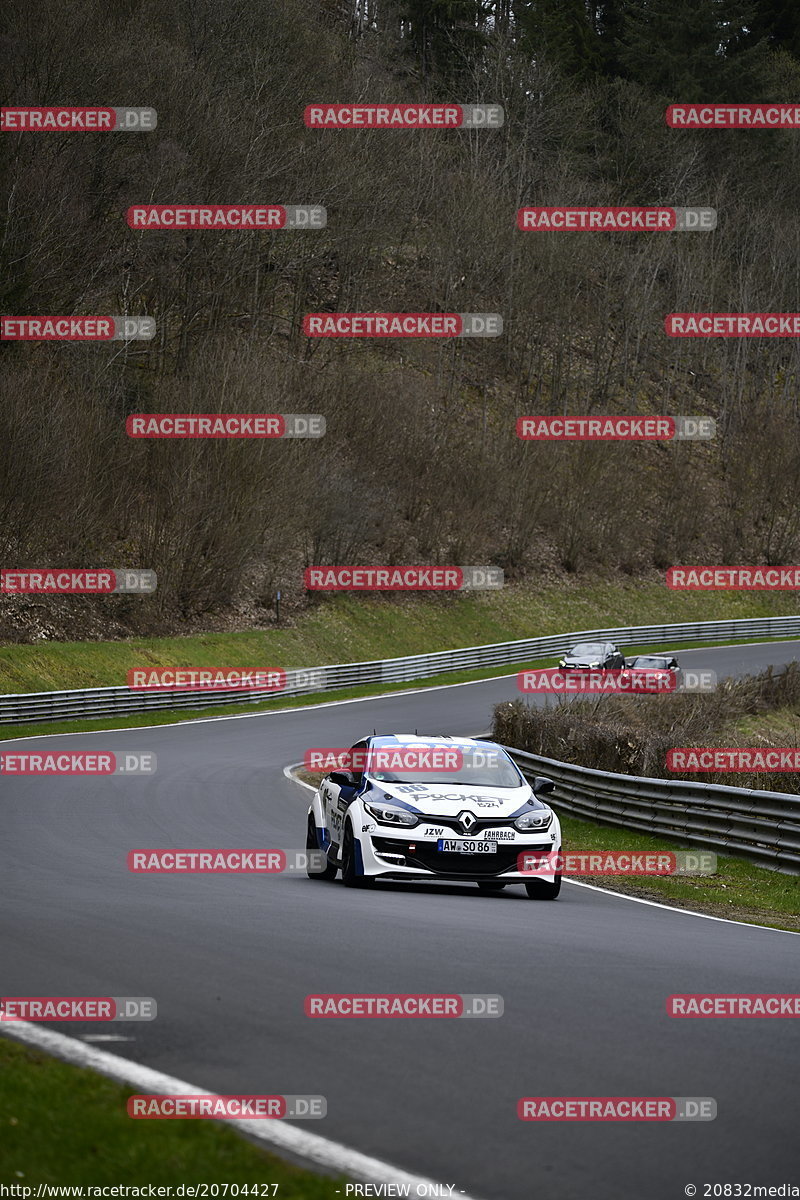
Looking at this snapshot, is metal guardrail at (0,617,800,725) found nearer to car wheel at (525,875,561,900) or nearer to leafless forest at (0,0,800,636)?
leafless forest at (0,0,800,636)

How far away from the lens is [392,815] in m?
13.0

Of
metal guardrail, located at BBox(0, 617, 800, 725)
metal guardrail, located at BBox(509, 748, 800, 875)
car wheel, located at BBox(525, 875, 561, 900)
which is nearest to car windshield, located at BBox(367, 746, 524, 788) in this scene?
car wheel, located at BBox(525, 875, 561, 900)

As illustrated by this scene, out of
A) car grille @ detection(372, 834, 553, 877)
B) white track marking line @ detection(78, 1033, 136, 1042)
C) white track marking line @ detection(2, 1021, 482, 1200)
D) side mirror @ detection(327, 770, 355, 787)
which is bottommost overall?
car grille @ detection(372, 834, 553, 877)

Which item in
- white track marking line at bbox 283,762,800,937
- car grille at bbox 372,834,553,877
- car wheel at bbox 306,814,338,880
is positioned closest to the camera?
white track marking line at bbox 283,762,800,937

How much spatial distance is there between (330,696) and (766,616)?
31.0 meters

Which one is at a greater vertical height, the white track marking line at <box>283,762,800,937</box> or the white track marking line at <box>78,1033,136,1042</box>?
the white track marking line at <box>78,1033,136,1042</box>

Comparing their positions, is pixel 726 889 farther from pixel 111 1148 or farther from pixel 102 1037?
pixel 111 1148

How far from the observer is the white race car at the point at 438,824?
12992 millimetres

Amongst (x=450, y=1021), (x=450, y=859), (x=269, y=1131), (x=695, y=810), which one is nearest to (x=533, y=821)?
(x=450, y=859)

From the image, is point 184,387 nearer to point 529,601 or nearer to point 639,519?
point 529,601

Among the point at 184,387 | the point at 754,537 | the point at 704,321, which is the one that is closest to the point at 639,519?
the point at 754,537

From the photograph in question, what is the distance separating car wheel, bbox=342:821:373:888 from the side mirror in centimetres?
62

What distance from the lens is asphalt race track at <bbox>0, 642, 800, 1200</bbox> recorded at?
4.97 m

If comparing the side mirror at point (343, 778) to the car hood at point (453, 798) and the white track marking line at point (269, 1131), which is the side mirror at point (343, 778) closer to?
the car hood at point (453, 798)
